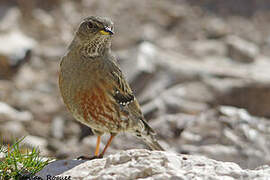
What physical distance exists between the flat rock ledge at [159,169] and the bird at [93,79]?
3.83ft

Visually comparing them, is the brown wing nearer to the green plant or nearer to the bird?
the bird

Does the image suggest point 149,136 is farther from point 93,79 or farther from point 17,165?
point 17,165

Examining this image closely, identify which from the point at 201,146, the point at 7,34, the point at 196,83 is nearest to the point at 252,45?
the point at 196,83

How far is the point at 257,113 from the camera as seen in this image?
1064 centimetres

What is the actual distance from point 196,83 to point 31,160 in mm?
6278

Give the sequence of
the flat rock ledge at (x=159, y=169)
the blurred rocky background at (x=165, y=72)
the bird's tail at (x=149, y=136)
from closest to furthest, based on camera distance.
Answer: the flat rock ledge at (x=159, y=169) → the bird's tail at (x=149, y=136) → the blurred rocky background at (x=165, y=72)

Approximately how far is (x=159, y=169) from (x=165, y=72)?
689 centimetres

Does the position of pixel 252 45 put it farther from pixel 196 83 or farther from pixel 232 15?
pixel 196 83

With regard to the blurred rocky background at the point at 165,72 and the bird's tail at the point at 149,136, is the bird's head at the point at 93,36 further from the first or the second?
the blurred rocky background at the point at 165,72

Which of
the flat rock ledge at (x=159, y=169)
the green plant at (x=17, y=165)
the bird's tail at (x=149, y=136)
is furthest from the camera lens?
the bird's tail at (x=149, y=136)

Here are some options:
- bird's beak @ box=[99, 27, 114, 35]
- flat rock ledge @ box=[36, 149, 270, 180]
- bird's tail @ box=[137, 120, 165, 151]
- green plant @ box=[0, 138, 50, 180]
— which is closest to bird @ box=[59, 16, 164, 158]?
bird's beak @ box=[99, 27, 114, 35]

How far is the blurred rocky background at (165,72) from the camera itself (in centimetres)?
942

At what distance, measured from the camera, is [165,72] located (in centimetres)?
1114

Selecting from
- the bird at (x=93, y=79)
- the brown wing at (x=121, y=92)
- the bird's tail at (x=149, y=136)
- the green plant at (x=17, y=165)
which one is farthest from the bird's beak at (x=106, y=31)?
the green plant at (x=17, y=165)
